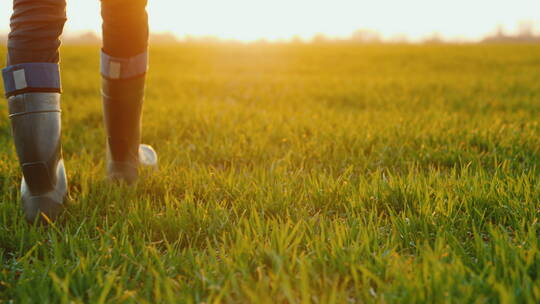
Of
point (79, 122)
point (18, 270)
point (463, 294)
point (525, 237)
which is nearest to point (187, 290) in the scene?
point (18, 270)

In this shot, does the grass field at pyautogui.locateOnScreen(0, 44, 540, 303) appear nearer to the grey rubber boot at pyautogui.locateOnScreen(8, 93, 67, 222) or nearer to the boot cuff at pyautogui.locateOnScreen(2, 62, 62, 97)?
the grey rubber boot at pyautogui.locateOnScreen(8, 93, 67, 222)

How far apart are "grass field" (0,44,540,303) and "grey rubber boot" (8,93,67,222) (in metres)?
0.10

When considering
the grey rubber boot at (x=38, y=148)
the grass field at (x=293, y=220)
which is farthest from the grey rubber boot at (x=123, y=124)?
the grey rubber boot at (x=38, y=148)

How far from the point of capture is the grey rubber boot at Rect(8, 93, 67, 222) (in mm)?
1975

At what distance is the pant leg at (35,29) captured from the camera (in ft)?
6.28

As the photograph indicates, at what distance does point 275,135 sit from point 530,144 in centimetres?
191

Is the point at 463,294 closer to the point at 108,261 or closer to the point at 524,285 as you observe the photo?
the point at 524,285

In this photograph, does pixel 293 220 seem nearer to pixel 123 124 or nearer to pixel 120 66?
pixel 123 124

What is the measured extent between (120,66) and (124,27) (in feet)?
0.67

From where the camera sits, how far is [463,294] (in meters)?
1.36

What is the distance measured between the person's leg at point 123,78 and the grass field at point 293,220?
0.16 metres

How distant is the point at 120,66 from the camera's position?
7.72 feet

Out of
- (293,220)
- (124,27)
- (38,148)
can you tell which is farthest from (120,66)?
(293,220)

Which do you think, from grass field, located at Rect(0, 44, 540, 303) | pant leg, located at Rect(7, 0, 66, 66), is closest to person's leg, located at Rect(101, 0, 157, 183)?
grass field, located at Rect(0, 44, 540, 303)
